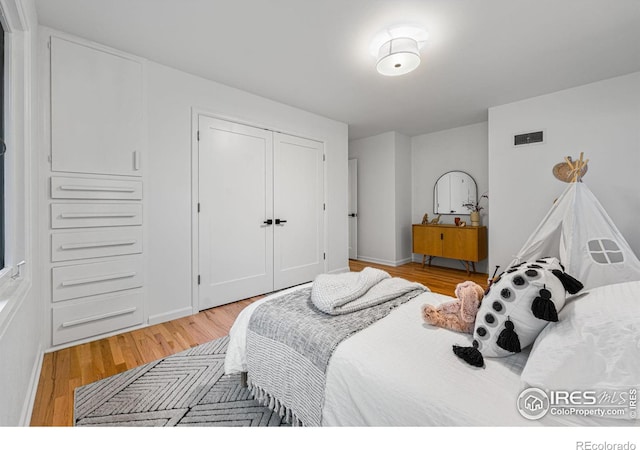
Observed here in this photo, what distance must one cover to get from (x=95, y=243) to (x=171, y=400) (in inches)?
57.6

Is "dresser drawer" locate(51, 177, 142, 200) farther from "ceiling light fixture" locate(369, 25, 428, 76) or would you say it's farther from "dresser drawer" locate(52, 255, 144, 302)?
"ceiling light fixture" locate(369, 25, 428, 76)

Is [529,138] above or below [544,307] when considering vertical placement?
above

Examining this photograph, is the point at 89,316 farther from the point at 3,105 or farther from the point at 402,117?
the point at 402,117

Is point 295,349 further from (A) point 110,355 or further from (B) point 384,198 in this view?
(B) point 384,198

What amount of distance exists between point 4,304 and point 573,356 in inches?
75.4

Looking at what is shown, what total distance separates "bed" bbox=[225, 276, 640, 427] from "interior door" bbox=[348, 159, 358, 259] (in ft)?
14.7

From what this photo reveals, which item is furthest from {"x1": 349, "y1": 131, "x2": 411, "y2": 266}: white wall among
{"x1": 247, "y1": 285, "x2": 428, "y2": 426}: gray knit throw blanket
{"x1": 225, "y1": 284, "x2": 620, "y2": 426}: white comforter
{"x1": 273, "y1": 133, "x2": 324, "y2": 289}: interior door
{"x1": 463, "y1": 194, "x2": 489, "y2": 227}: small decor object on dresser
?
{"x1": 225, "y1": 284, "x2": 620, "y2": 426}: white comforter

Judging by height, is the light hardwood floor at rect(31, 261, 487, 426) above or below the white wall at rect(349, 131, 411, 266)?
below

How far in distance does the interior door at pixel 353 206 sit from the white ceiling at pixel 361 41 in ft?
7.29

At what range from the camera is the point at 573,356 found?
2.55 ft

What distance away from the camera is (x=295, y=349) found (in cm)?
124

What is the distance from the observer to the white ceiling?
1923 mm

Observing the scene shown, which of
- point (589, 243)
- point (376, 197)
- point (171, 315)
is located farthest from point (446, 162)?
point (171, 315)
